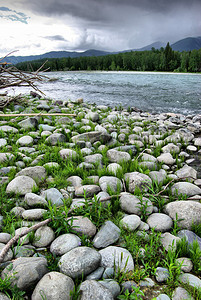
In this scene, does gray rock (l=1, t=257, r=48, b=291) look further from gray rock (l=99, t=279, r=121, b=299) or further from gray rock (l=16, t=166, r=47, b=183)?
gray rock (l=16, t=166, r=47, b=183)

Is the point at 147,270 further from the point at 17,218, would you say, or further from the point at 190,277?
the point at 17,218

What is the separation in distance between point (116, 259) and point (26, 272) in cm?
58

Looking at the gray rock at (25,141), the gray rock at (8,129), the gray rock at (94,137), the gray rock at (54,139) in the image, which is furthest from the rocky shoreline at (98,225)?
the gray rock at (8,129)

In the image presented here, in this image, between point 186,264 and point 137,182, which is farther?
point 137,182

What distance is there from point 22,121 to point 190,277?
3954 millimetres

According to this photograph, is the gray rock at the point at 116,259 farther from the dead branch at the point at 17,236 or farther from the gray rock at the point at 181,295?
the dead branch at the point at 17,236

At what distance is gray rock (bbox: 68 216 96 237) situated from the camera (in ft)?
4.96

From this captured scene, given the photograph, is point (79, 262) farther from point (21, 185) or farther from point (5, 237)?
point (21, 185)

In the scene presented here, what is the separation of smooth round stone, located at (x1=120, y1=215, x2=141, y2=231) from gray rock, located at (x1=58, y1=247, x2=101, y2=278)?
0.39 metres

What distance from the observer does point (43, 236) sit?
4.74 feet

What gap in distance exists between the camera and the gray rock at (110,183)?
2029 mm

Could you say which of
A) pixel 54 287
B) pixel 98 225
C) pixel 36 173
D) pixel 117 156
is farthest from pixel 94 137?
pixel 54 287

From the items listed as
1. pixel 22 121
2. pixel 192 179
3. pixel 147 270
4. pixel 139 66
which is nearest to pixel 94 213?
pixel 147 270

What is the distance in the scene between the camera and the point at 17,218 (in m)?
1.64
